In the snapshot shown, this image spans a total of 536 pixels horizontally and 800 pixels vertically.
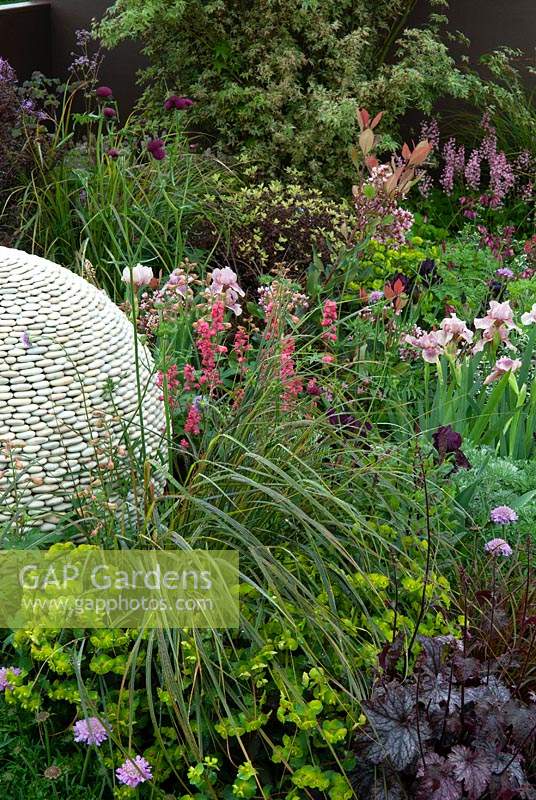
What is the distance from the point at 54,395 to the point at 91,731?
1.01 m

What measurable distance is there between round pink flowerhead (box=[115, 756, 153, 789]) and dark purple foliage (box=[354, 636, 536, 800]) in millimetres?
463

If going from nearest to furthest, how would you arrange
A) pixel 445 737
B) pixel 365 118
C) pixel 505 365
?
pixel 445 737
pixel 505 365
pixel 365 118

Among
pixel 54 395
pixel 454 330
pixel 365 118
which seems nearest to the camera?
pixel 54 395

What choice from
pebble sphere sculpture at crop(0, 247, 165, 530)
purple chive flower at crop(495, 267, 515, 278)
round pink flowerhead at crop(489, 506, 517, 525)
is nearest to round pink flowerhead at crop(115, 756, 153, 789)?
pebble sphere sculpture at crop(0, 247, 165, 530)

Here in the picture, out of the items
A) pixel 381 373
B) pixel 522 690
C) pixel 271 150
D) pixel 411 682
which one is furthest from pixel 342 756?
pixel 271 150

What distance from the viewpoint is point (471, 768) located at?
201 cm

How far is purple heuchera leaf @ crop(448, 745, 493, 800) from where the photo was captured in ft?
6.50

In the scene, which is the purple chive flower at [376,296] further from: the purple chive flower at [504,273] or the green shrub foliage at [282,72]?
the green shrub foliage at [282,72]

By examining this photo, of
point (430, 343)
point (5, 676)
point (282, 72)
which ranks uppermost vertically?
point (282, 72)

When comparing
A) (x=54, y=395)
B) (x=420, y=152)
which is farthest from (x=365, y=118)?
(x=54, y=395)

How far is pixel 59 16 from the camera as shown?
387 inches

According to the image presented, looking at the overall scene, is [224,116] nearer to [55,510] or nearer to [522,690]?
[55,510]

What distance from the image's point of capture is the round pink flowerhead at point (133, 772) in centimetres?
205

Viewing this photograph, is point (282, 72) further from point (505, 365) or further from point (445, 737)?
point (445, 737)
